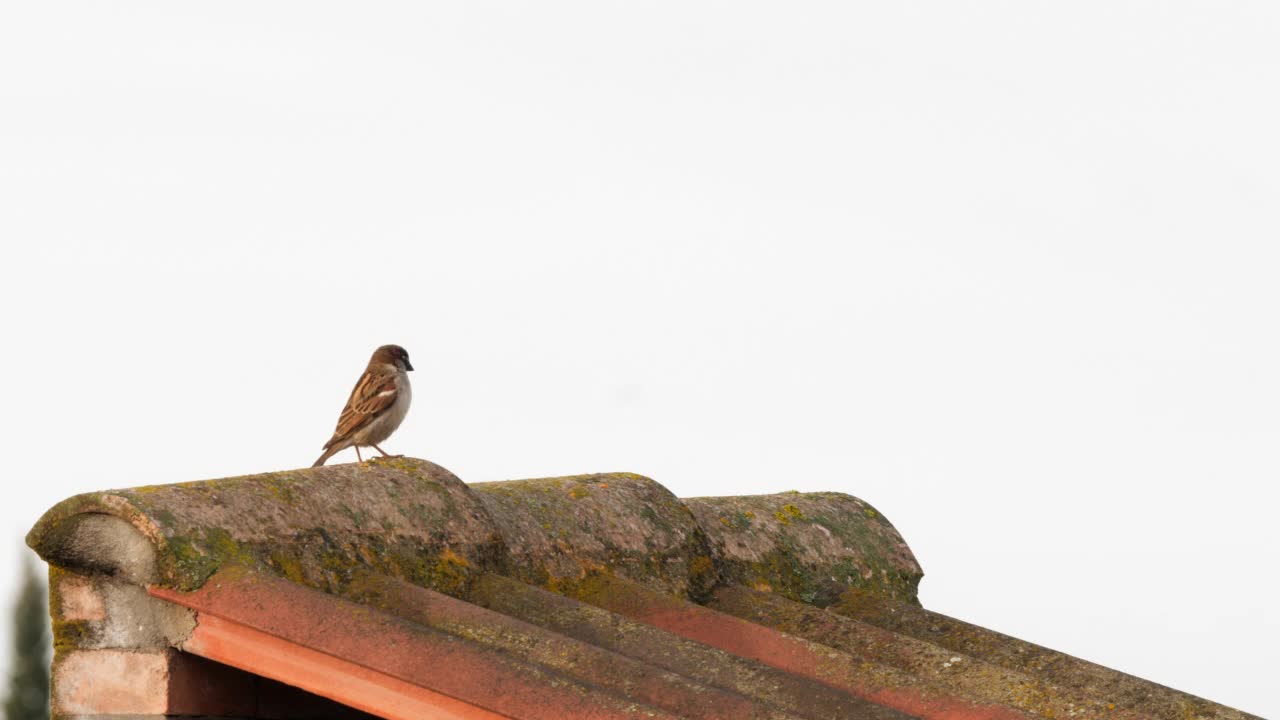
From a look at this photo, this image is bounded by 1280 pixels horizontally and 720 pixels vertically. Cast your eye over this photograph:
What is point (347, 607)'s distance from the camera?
4.59 meters

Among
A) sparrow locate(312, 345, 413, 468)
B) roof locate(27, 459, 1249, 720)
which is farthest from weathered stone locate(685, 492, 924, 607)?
sparrow locate(312, 345, 413, 468)

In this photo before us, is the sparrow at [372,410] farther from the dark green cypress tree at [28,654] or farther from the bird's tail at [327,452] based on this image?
the dark green cypress tree at [28,654]

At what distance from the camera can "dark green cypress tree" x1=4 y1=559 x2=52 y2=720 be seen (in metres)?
24.0

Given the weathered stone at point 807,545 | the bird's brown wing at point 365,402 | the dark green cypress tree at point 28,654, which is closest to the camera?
the weathered stone at point 807,545

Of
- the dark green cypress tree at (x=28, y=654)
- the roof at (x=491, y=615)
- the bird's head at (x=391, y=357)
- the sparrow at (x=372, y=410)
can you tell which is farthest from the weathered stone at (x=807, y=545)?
the dark green cypress tree at (x=28, y=654)

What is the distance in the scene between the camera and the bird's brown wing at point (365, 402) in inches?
330

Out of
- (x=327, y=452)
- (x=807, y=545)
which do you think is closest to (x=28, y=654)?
(x=327, y=452)

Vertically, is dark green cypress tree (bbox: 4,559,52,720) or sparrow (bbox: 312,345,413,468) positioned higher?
sparrow (bbox: 312,345,413,468)

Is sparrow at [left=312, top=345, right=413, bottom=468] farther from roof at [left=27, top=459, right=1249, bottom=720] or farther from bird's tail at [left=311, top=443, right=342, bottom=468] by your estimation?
roof at [left=27, top=459, right=1249, bottom=720]

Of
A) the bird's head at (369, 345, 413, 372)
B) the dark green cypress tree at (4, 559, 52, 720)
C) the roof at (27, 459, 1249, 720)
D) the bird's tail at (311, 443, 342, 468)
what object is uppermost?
the bird's head at (369, 345, 413, 372)

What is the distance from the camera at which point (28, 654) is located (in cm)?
2414

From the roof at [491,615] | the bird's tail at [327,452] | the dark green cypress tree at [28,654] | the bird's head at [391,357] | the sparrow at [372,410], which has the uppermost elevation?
the bird's head at [391,357]

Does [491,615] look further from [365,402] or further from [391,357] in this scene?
[391,357]

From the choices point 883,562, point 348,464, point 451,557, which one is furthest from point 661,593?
point 883,562
